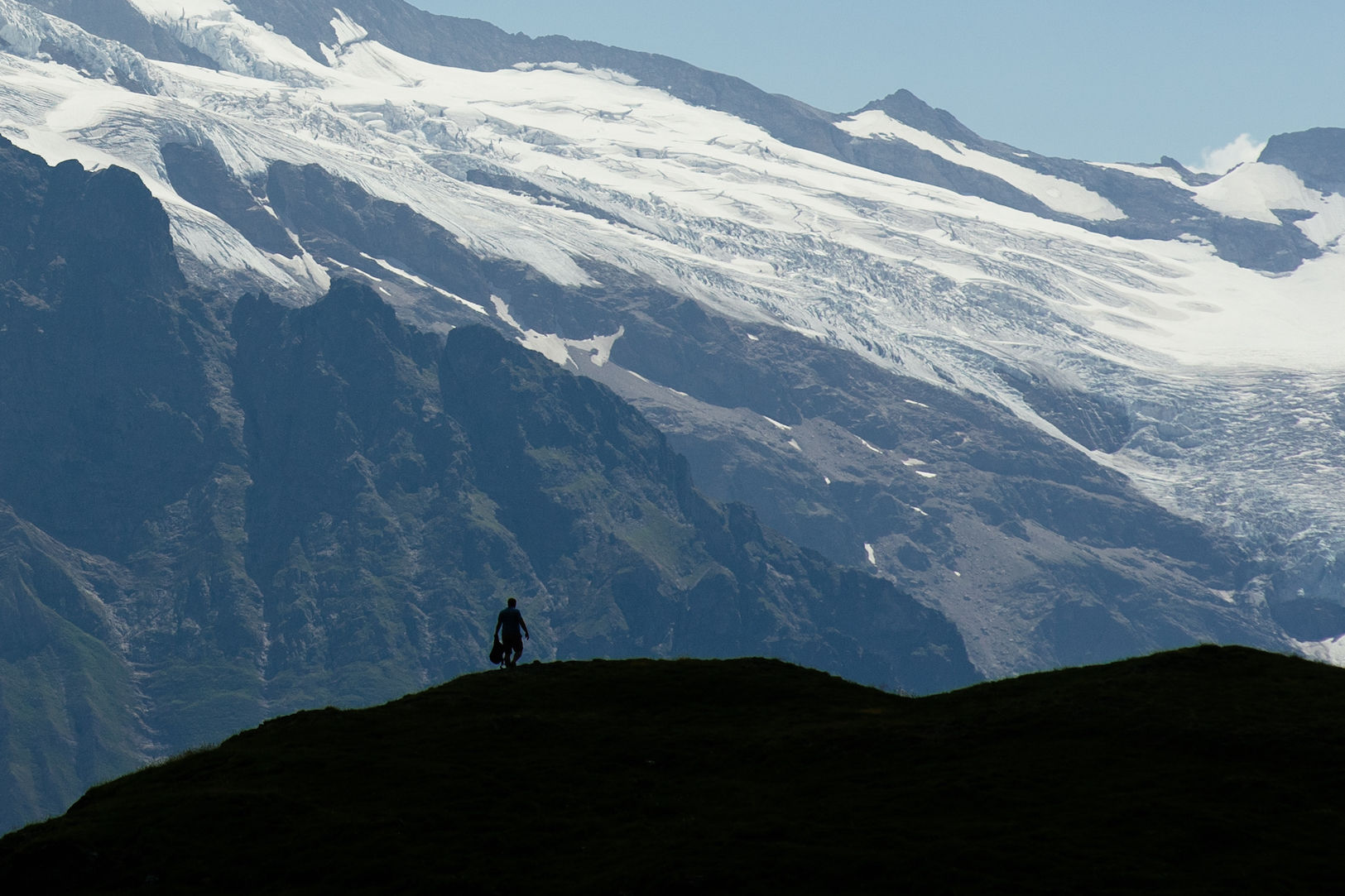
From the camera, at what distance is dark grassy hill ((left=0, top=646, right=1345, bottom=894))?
159 ft

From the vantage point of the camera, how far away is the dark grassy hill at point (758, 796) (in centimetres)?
4834

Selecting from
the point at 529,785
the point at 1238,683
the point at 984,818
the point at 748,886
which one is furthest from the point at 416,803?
the point at 1238,683

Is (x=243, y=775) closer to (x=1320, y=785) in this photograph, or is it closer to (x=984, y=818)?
(x=984, y=818)

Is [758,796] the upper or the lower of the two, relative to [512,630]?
lower

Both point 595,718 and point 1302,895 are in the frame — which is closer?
point 1302,895

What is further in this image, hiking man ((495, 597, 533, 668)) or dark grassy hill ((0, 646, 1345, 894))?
hiking man ((495, 597, 533, 668))

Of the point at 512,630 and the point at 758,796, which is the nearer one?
the point at 758,796

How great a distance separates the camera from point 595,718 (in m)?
64.6

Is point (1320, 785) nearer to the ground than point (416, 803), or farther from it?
farther from it

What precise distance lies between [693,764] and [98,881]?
69.6ft

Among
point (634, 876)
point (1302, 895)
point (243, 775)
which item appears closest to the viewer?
point (1302, 895)

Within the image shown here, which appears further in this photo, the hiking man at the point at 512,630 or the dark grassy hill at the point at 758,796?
the hiking man at the point at 512,630

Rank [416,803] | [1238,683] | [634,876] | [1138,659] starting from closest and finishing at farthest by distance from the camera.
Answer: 1. [634,876]
2. [416,803]
3. [1238,683]
4. [1138,659]

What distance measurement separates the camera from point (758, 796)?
181ft
